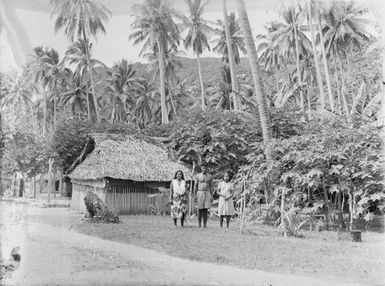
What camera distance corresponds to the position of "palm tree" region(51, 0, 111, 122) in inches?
202

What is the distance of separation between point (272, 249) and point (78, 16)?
14.8 ft

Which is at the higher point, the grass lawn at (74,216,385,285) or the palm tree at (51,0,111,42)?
the palm tree at (51,0,111,42)

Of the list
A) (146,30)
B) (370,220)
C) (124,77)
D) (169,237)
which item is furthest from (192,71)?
(169,237)

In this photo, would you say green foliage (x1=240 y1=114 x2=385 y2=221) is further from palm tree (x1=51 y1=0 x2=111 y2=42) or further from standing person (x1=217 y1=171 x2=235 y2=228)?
palm tree (x1=51 y1=0 x2=111 y2=42)

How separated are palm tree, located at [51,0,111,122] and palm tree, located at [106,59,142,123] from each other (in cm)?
2520

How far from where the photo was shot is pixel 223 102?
33156 millimetres

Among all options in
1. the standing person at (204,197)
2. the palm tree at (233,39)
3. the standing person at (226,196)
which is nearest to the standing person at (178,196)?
the standing person at (204,197)

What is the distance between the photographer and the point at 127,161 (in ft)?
49.0

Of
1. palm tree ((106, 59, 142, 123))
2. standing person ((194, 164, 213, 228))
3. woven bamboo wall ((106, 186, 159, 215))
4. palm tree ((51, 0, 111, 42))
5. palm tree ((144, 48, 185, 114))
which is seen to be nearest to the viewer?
palm tree ((51, 0, 111, 42))

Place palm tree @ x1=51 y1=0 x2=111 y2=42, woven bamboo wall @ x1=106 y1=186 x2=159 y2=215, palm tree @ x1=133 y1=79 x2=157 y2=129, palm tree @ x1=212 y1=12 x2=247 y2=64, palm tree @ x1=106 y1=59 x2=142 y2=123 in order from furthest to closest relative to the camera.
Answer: palm tree @ x1=133 y1=79 x2=157 y2=129 → palm tree @ x1=106 y1=59 x2=142 y2=123 → palm tree @ x1=212 y1=12 x2=247 y2=64 → woven bamboo wall @ x1=106 y1=186 x2=159 y2=215 → palm tree @ x1=51 y1=0 x2=111 y2=42

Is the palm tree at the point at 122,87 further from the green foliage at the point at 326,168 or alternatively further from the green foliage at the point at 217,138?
the green foliage at the point at 326,168

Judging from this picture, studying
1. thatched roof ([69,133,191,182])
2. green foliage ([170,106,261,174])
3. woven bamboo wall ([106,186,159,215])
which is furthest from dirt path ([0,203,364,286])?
green foliage ([170,106,261,174])

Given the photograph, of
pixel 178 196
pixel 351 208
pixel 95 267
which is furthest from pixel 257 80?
pixel 95 267

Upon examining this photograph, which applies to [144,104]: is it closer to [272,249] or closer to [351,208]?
[351,208]
